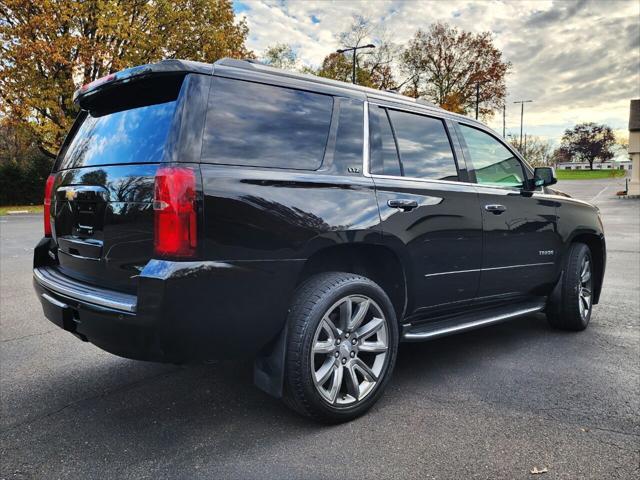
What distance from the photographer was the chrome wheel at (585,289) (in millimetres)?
4729

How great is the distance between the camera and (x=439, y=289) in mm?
3473

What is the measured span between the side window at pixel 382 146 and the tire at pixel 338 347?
29.6 inches

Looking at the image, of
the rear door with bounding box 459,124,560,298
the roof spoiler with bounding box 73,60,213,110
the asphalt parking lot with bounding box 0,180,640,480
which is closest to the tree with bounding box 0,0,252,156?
the asphalt parking lot with bounding box 0,180,640,480

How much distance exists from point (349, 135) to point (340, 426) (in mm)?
1711

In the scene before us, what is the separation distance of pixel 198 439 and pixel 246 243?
3.59ft

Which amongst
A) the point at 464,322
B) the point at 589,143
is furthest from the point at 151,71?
the point at 589,143

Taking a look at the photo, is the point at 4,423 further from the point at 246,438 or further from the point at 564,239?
the point at 564,239

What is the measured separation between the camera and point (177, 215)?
236 cm

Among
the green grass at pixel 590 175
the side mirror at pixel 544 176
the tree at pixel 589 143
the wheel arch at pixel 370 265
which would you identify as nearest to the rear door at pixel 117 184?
the wheel arch at pixel 370 265

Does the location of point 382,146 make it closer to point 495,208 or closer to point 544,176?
point 495,208

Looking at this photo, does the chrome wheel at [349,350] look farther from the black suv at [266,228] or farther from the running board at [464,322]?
the running board at [464,322]

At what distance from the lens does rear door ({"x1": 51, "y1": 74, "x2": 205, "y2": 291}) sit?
8.20 feet

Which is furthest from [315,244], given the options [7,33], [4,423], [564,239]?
[7,33]

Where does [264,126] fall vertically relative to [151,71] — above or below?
below
